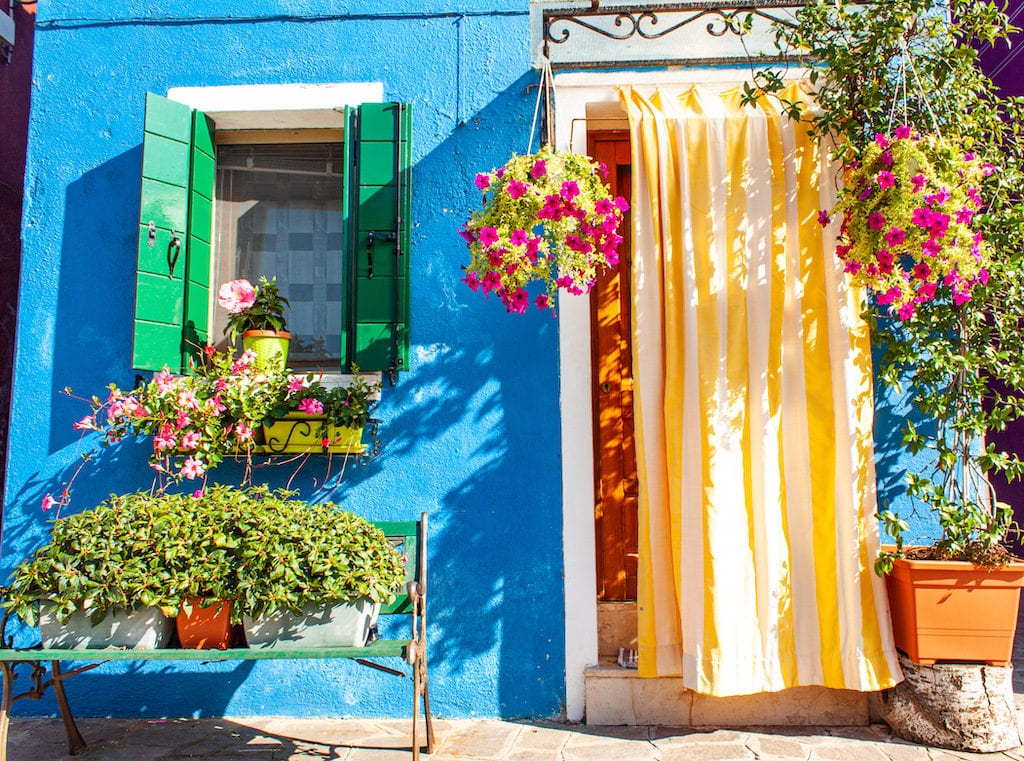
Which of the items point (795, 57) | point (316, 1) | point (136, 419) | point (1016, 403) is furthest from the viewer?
point (316, 1)

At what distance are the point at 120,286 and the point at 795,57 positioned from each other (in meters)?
3.56

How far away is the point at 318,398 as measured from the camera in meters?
3.73

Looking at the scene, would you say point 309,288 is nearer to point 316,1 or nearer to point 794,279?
point 316,1

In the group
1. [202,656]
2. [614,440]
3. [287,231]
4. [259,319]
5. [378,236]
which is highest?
[287,231]

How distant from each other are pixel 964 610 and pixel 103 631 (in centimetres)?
338

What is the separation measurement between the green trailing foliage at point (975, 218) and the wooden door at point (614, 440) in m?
1.19

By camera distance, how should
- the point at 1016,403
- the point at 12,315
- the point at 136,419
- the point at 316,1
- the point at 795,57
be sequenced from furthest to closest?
1. the point at 12,315
2. the point at 316,1
3. the point at 795,57
4. the point at 136,419
5. the point at 1016,403

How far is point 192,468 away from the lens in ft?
11.6

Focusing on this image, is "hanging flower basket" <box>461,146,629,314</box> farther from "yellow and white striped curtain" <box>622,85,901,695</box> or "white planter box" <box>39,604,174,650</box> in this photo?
"white planter box" <box>39,604,174,650</box>

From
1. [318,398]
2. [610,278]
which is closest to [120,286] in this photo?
[318,398]

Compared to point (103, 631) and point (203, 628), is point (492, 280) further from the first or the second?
point (103, 631)

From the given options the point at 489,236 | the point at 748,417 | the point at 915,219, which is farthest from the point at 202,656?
the point at 915,219

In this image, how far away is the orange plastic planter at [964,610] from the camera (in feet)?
10.6

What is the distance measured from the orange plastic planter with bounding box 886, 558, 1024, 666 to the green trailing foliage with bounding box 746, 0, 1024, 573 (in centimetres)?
9
